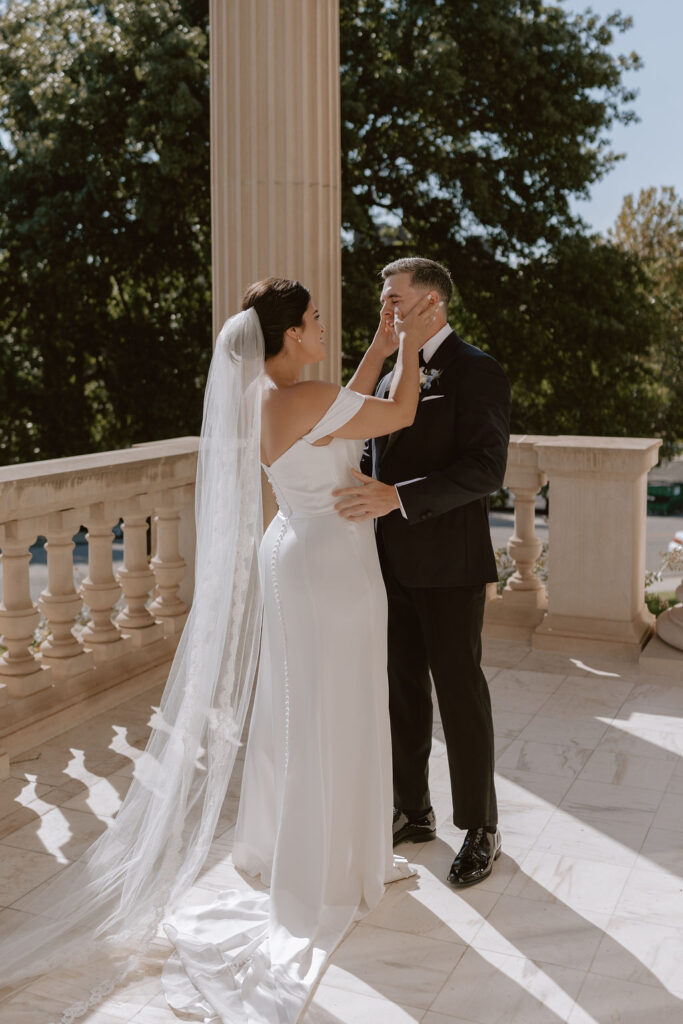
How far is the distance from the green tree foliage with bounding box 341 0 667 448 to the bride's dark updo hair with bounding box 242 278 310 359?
11666 millimetres

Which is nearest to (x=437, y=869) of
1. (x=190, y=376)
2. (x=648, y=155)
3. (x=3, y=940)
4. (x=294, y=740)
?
(x=294, y=740)

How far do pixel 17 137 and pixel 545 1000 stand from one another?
16.1 metres

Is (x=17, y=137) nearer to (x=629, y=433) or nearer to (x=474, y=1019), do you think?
(x=629, y=433)

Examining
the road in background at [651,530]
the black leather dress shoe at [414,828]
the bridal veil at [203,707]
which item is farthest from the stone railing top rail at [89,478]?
the road in background at [651,530]

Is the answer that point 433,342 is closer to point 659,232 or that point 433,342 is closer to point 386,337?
point 386,337

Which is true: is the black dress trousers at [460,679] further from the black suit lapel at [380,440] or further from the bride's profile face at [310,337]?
the bride's profile face at [310,337]

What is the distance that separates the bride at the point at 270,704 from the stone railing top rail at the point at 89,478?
55.8 inches

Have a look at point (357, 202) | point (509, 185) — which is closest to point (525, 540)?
point (357, 202)

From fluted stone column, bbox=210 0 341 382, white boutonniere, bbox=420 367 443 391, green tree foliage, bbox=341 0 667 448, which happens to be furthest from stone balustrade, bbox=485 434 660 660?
green tree foliage, bbox=341 0 667 448

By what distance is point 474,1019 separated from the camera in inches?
102

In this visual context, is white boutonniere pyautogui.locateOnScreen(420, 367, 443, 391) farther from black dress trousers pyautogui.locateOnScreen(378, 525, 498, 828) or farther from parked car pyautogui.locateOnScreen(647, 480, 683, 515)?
parked car pyautogui.locateOnScreen(647, 480, 683, 515)

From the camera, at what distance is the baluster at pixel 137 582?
17.2 ft

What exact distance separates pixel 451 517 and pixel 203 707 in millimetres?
972

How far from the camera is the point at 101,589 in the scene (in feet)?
16.5
